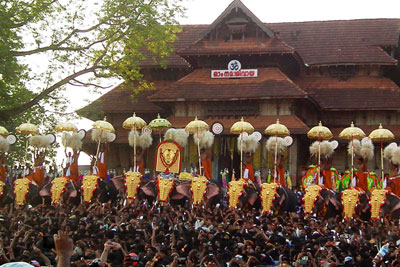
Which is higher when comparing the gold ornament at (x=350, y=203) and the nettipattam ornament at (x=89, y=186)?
the nettipattam ornament at (x=89, y=186)

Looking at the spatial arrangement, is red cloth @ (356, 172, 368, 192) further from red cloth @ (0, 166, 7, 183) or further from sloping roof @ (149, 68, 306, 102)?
red cloth @ (0, 166, 7, 183)

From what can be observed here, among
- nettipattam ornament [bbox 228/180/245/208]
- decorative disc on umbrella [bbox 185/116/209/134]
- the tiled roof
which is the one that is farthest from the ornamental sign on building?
nettipattam ornament [bbox 228/180/245/208]

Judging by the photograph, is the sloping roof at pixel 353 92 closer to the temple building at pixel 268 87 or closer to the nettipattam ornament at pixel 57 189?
the temple building at pixel 268 87

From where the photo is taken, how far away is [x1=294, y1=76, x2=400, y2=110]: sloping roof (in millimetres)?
34469

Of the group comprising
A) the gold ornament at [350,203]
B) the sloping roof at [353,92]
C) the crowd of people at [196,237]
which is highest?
the sloping roof at [353,92]

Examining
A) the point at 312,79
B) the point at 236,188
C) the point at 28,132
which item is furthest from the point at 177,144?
the point at 312,79

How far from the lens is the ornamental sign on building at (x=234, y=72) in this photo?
34500mm

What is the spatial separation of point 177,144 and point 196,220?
18.1 ft

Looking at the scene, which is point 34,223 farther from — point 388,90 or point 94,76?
point 388,90

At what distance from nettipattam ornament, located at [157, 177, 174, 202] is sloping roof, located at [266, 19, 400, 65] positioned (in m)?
13.9

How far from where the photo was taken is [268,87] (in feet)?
110

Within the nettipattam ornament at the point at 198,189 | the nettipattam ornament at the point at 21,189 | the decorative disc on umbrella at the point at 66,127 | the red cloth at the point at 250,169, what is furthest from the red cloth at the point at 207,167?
the nettipattam ornament at the point at 21,189

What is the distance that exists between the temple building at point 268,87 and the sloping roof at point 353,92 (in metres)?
0.04

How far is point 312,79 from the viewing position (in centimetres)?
3684
